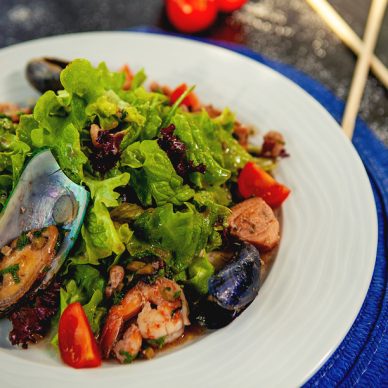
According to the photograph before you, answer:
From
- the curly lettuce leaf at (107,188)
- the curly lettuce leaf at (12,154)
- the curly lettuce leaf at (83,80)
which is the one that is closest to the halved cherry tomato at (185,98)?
the curly lettuce leaf at (83,80)

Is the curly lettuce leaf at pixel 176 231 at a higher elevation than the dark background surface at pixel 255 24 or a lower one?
lower

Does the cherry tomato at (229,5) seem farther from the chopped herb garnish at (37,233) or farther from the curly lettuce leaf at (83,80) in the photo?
the chopped herb garnish at (37,233)

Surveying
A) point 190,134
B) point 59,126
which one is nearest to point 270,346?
point 190,134

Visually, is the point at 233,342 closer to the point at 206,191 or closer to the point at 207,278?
the point at 207,278

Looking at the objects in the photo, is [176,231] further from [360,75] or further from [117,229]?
[360,75]

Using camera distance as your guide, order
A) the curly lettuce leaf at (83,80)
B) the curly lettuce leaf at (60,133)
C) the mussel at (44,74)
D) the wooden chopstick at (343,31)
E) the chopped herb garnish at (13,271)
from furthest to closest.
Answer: the wooden chopstick at (343,31) → the mussel at (44,74) → the curly lettuce leaf at (83,80) → the curly lettuce leaf at (60,133) → the chopped herb garnish at (13,271)

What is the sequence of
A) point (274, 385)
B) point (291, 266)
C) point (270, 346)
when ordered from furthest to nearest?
point (291, 266) → point (270, 346) → point (274, 385)

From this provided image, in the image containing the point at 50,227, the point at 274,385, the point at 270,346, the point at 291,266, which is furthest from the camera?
the point at 291,266

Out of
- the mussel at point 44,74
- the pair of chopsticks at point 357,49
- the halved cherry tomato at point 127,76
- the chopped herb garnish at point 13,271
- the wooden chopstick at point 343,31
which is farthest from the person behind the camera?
the wooden chopstick at point 343,31
